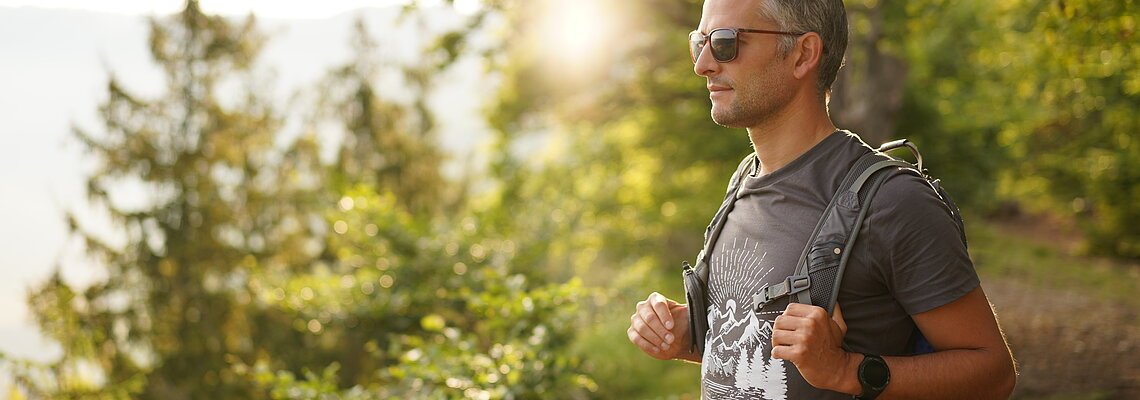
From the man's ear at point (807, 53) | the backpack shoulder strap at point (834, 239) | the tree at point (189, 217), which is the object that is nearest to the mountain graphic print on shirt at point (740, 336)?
the backpack shoulder strap at point (834, 239)

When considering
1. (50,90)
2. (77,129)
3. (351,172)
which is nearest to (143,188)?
(77,129)

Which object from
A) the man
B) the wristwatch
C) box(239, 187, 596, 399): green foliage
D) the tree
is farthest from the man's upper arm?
the tree

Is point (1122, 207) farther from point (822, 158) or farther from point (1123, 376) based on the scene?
point (822, 158)

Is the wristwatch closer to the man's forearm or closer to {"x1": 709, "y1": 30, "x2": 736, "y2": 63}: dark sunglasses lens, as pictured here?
the man's forearm

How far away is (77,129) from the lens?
645 inches

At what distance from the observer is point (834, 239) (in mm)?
1712

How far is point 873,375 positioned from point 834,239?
239 millimetres

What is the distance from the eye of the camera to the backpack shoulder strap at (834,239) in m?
1.70

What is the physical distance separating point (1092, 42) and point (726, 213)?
5347 millimetres

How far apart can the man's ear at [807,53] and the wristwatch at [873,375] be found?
1.80 feet

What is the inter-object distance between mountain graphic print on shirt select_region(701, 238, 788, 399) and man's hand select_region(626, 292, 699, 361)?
10 centimetres

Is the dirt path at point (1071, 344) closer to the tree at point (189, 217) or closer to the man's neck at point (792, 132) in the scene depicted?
the man's neck at point (792, 132)

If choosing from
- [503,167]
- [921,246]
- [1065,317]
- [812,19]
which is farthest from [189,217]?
[921,246]

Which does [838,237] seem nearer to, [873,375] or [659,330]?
[873,375]
